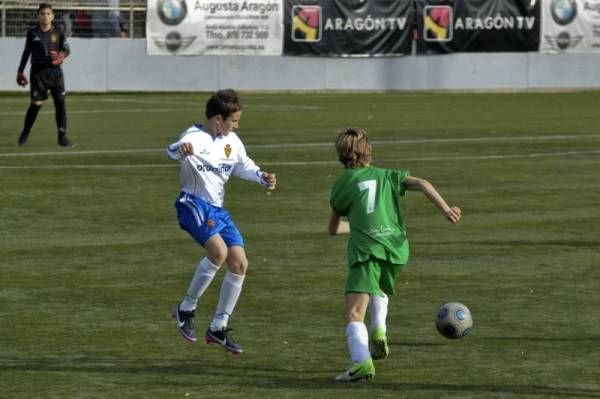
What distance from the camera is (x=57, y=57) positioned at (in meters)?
25.9

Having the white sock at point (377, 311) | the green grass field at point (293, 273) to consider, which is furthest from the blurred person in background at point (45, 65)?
the white sock at point (377, 311)

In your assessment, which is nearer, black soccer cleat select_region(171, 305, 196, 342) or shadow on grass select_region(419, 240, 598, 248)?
black soccer cleat select_region(171, 305, 196, 342)

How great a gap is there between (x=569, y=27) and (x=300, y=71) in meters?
8.32

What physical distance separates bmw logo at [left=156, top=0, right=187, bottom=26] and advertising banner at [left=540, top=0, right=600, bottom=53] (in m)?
A: 10.7

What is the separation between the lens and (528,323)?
11719mm

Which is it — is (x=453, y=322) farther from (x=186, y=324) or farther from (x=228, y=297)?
(x=186, y=324)

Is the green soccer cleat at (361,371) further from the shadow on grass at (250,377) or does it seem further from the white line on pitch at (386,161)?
the white line on pitch at (386,161)

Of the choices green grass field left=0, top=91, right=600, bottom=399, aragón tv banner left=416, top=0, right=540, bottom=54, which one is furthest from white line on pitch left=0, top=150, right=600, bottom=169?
aragón tv banner left=416, top=0, right=540, bottom=54

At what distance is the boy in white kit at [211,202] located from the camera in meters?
10.8

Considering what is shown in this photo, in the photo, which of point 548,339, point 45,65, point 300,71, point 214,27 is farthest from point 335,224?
point 300,71

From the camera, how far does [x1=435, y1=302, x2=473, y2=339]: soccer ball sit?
10523 mm

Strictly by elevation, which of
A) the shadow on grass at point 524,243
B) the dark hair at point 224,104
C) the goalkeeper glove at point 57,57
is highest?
the dark hair at point 224,104

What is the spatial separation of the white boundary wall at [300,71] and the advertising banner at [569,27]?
0.93ft

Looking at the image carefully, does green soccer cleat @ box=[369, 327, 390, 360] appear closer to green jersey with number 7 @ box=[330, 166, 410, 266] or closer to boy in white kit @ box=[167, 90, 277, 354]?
green jersey with number 7 @ box=[330, 166, 410, 266]
